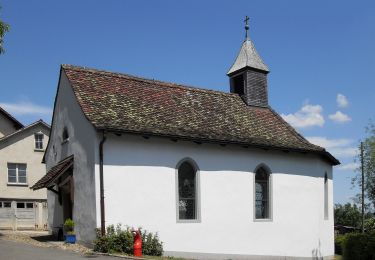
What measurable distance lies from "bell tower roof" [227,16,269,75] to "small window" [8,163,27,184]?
64.2 ft

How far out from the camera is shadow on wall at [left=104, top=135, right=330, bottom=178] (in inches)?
730

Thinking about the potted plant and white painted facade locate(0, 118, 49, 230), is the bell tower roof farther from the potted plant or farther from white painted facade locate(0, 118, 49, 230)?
white painted facade locate(0, 118, 49, 230)

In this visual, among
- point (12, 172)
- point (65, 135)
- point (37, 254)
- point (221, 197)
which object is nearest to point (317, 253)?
point (221, 197)

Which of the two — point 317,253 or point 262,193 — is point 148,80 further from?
point 317,253

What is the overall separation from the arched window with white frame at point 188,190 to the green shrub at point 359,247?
622 centimetres

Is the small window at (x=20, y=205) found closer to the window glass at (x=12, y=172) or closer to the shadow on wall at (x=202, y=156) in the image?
the window glass at (x=12, y=172)

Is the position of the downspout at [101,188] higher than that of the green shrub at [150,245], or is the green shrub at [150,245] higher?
the downspout at [101,188]

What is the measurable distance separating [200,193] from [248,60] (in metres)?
10.5

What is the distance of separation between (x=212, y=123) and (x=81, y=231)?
7595 mm

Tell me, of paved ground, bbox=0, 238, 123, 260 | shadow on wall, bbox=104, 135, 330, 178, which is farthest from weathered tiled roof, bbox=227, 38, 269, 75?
paved ground, bbox=0, 238, 123, 260

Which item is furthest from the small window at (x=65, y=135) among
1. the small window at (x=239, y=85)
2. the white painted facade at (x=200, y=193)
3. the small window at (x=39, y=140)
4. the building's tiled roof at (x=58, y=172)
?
the small window at (x=39, y=140)

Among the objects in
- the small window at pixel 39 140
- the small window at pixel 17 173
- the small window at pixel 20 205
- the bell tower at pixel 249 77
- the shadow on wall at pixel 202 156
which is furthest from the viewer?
the small window at pixel 39 140

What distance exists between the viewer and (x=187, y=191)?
20.2 m

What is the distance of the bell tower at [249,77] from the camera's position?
2706cm
